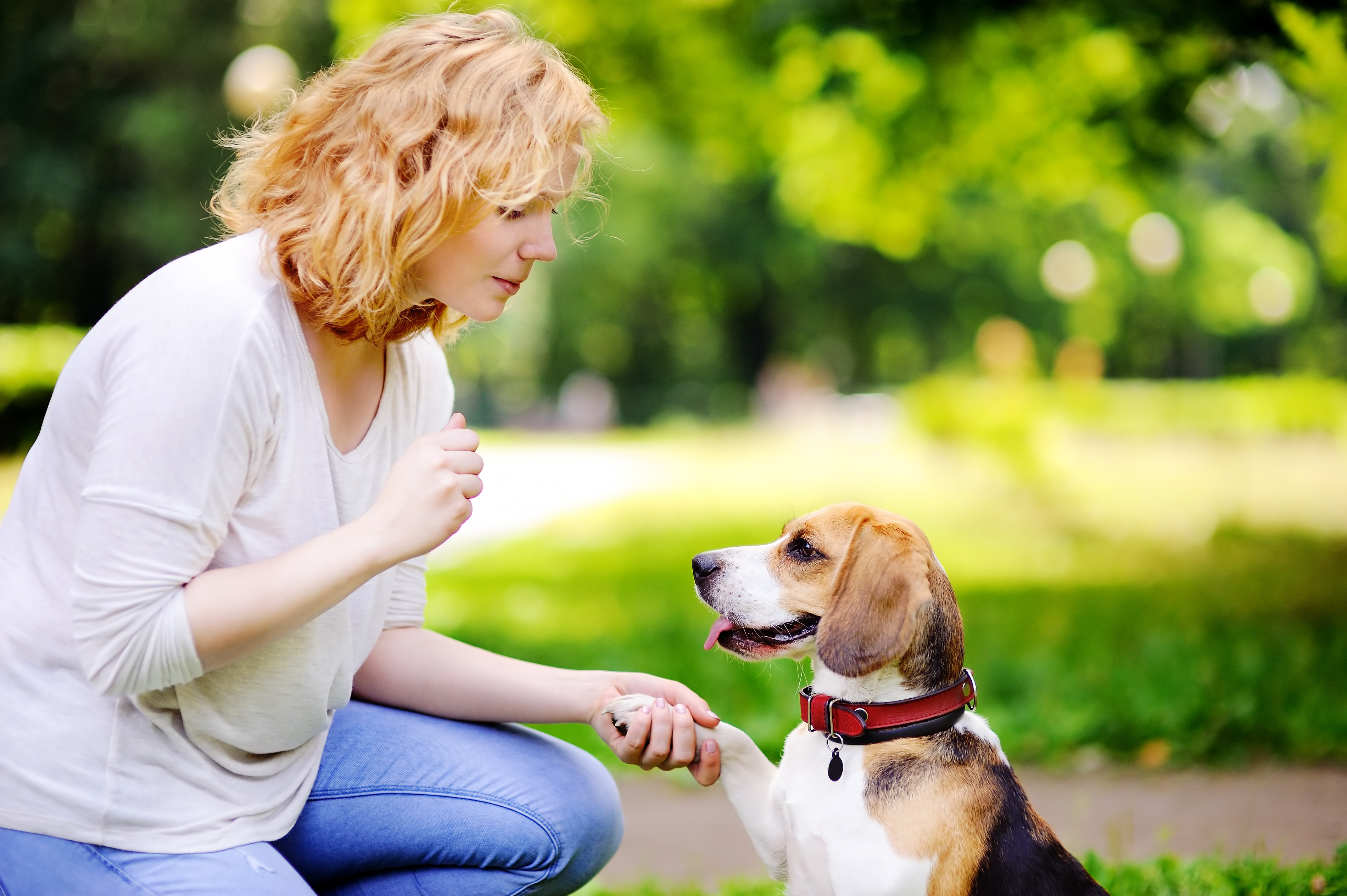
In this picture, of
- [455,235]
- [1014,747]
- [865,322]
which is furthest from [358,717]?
[865,322]

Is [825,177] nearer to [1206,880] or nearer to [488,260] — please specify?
[1206,880]

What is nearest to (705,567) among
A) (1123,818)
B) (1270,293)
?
(1123,818)

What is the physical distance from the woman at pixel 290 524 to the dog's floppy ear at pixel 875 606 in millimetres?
320

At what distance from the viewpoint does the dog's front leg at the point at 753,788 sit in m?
2.63

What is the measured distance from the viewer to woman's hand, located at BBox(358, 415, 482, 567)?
1.90 m

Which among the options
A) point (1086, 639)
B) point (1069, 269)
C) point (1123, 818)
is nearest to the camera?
Answer: point (1123, 818)

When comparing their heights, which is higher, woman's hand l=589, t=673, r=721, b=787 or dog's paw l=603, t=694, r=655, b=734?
dog's paw l=603, t=694, r=655, b=734

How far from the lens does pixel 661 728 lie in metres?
2.32

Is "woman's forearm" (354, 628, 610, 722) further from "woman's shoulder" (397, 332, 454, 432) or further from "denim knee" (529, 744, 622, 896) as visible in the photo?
"woman's shoulder" (397, 332, 454, 432)

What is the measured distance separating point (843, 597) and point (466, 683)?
2.82 ft

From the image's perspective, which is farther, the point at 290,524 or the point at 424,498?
the point at 290,524

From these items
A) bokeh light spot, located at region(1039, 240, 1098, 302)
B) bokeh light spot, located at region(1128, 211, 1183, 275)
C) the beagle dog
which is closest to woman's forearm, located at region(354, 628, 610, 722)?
the beagle dog

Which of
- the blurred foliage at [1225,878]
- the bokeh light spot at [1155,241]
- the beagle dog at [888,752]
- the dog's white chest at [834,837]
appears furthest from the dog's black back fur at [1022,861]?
the bokeh light spot at [1155,241]

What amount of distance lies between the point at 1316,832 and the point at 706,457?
53.1 ft
